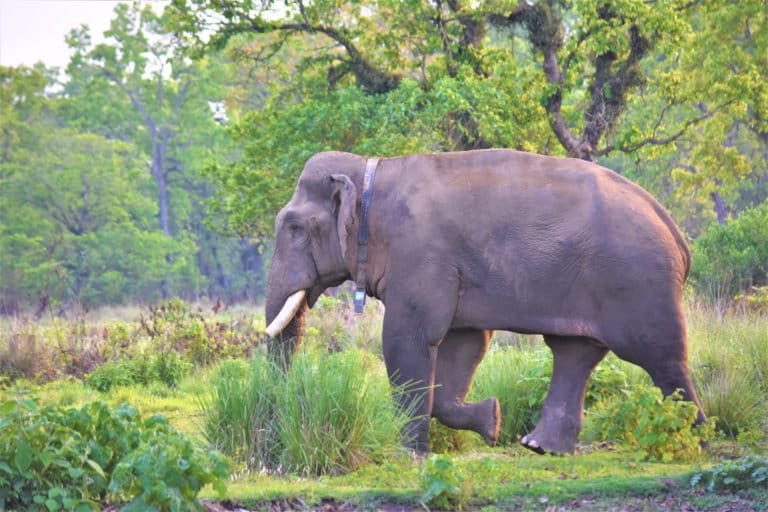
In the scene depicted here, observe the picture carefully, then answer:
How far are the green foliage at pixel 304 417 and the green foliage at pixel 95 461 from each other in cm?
129

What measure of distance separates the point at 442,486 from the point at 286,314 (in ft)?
10.0

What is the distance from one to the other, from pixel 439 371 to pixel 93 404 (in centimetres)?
326

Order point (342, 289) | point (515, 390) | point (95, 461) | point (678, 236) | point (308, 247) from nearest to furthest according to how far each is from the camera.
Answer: point (95, 461), point (678, 236), point (308, 247), point (515, 390), point (342, 289)

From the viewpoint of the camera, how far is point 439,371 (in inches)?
362

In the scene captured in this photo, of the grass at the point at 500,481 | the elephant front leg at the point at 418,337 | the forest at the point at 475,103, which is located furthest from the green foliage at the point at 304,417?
the forest at the point at 475,103

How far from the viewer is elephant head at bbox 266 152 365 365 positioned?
9164 mm

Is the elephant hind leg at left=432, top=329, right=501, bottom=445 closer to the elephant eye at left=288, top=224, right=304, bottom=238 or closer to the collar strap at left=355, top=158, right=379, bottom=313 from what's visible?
the collar strap at left=355, top=158, right=379, bottom=313

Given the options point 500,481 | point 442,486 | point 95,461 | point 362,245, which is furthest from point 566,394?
point 95,461

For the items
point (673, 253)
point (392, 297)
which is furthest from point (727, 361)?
point (392, 297)

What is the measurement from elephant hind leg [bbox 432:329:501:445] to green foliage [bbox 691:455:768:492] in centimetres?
215

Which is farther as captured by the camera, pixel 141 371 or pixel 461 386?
pixel 141 371

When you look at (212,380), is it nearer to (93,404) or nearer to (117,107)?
(93,404)

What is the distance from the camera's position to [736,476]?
6.83 metres

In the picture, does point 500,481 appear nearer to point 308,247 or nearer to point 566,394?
point 566,394
